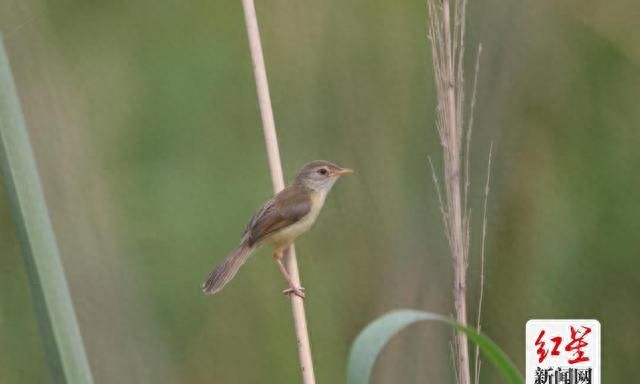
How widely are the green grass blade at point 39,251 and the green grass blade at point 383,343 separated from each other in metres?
0.41

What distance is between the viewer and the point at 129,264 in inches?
129

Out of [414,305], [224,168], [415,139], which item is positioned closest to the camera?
[414,305]

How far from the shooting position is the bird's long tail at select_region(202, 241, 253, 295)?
2.70 metres

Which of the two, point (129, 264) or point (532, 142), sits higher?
point (532, 142)

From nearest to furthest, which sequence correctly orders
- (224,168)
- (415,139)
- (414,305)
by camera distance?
(414,305)
(415,139)
(224,168)

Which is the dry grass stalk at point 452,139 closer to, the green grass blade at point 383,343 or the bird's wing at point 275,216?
the green grass blade at point 383,343

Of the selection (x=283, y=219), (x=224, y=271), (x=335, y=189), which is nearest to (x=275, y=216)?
(x=283, y=219)

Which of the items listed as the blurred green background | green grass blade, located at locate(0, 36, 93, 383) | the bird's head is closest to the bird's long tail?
the bird's head

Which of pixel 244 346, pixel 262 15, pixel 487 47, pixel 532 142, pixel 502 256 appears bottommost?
pixel 244 346

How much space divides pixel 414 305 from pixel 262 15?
1408mm

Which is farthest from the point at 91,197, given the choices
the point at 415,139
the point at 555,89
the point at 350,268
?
the point at 555,89

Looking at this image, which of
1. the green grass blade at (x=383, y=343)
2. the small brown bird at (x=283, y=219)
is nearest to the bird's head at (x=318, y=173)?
the small brown bird at (x=283, y=219)

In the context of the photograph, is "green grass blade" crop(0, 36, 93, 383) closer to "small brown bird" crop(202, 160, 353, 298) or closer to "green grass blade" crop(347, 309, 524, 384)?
"green grass blade" crop(347, 309, 524, 384)

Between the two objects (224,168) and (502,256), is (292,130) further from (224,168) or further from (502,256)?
(502,256)
